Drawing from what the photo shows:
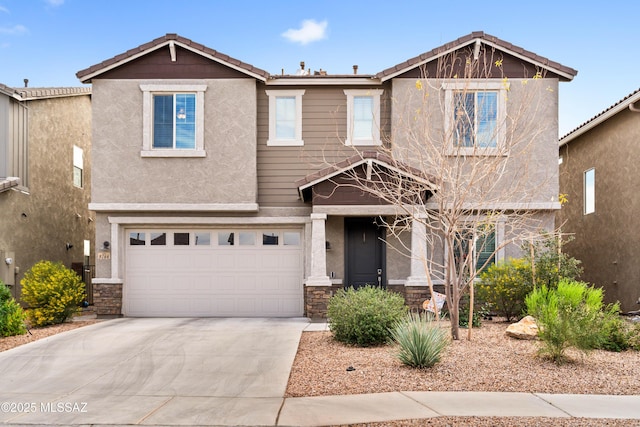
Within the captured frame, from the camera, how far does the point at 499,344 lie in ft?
36.1

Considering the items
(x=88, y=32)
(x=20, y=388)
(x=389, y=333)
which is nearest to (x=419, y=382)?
(x=389, y=333)

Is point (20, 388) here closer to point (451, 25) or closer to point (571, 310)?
point (571, 310)

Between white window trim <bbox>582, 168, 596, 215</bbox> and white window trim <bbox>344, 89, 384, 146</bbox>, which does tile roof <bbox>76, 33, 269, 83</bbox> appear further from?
white window trim <bbox>582, 168, 596, 215</bbox>

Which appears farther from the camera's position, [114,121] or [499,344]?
[114,121]

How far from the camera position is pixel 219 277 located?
16422mm

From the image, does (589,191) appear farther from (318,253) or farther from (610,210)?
(318,253)

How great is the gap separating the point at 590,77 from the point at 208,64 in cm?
976

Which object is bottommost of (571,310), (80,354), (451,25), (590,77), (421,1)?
(80,354)

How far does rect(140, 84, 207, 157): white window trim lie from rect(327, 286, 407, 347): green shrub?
6.42 meters

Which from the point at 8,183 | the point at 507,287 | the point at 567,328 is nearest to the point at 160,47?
the point at 8,183

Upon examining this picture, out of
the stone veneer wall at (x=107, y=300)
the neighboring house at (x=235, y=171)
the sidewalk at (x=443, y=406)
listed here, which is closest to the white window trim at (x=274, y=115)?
the neighboring house at (x=235, y=171)

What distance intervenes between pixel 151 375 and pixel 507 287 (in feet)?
26.5

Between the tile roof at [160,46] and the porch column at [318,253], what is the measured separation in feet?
13.2

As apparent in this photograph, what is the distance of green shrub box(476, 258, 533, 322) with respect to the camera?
13734mm
